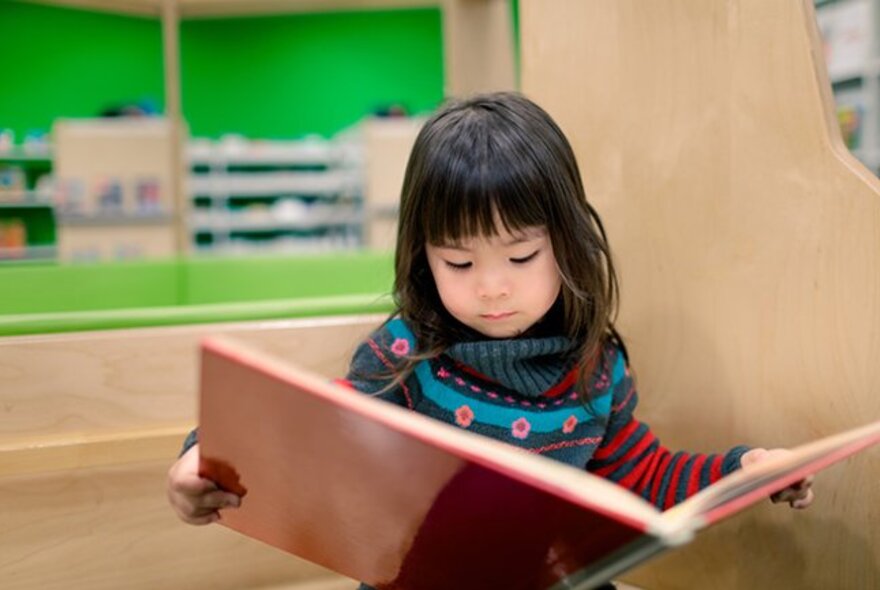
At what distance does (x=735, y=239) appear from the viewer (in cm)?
105

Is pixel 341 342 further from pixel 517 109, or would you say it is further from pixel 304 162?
pixel 304 162

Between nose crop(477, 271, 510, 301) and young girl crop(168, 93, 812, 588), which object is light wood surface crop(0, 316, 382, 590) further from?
nose crop(477, 271, 510, 301)

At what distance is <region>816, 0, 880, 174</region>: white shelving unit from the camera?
3.89m

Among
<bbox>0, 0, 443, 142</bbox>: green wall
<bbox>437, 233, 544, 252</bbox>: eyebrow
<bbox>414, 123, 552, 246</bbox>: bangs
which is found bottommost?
<bbox>437, 233, 544, 252</bbox>: eyebrow

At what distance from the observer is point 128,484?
1.06 meters

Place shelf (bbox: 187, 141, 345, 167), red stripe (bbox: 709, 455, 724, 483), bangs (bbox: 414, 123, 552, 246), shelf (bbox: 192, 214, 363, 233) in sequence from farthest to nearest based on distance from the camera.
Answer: shelf (bbox: 192, 214, 363, 233) → shelf (bbox: 187, 141, 345, 167) → red stripe (bbox: 709, 455, 724, 483) → bangs (bbox: 414, 123, 552, 246)

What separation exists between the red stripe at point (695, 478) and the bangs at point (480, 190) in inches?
13.7

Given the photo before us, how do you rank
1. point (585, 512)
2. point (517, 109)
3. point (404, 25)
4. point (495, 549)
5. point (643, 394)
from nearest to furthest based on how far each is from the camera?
1. point (585, 512)
2. point (495, 549)
3. point (517, 109)
4. point (643, 394)
5. point (404, 25)

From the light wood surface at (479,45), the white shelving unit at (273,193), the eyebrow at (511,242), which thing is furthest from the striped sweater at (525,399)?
the white shelving unit at (273,193)

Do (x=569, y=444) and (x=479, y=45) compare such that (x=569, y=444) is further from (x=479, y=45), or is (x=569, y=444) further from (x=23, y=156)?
(x=23, y=156)

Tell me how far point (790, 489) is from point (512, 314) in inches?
13.9

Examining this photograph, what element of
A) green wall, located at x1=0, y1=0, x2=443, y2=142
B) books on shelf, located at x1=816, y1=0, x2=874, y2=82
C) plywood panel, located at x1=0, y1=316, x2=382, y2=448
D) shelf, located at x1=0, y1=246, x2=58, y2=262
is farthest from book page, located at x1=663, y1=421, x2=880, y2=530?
green wall, located at x1=0, y1=0, x2=443, y2=142

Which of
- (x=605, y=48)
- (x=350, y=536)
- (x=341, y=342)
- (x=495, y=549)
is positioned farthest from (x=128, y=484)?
(x=605, y=48)

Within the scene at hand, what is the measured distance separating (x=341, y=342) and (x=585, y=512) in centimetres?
70
